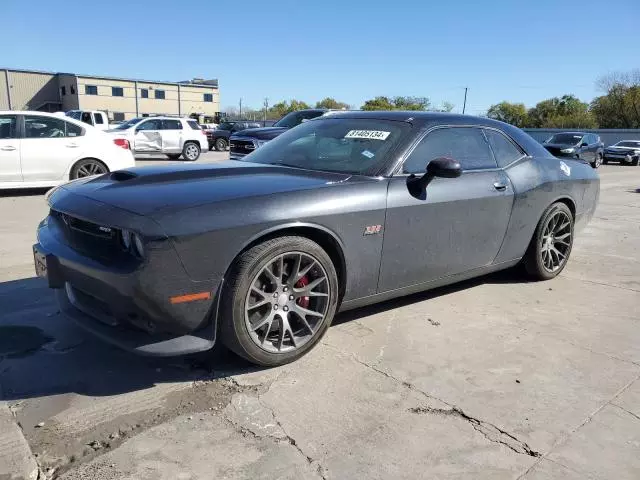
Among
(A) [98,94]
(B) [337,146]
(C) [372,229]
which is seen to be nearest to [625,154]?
(B) [337,146]

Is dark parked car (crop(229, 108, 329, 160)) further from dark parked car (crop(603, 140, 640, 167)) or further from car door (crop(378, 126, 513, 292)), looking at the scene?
dark parked car (crop(603, 140, 640, 167))

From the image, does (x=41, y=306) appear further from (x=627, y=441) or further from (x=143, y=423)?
(x=627, y=441)

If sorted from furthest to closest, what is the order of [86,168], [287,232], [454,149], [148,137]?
[148,137], [86,168], [454,149], [287,232]

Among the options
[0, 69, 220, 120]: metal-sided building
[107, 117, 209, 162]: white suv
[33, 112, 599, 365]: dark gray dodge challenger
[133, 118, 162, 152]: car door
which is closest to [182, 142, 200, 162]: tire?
[107, 117, 209, 162]: white suv

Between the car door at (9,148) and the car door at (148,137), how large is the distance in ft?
29.2

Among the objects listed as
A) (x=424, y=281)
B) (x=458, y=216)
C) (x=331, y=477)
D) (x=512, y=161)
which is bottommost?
(x=331, y=477)

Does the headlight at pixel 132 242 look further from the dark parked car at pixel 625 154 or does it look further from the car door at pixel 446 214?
the dark parked car at pixel 625 154

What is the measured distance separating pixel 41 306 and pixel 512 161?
12.7 ft

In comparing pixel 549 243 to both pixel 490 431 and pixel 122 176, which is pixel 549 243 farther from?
pixel 122 176

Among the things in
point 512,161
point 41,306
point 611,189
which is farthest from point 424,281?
point 611,189

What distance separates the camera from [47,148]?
356 inches

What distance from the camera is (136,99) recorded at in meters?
72.8

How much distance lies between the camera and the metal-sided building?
6550 centimetres

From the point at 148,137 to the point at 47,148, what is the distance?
903 cm
